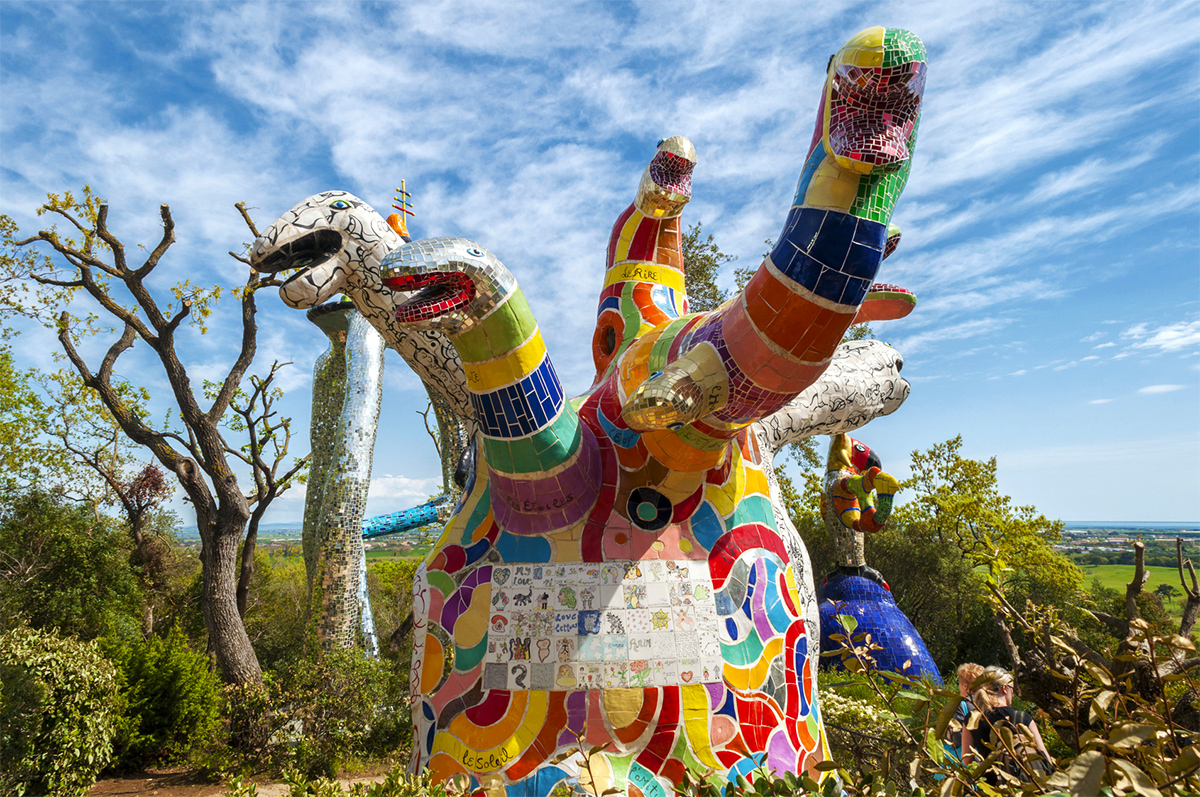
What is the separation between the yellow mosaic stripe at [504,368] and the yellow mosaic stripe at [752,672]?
154 centimetres

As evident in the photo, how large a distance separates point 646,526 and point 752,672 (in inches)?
30.4

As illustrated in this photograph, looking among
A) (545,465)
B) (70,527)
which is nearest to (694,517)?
(545,465)

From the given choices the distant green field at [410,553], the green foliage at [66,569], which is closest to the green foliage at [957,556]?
the distant green field at [410,553]

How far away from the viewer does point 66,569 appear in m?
16.0

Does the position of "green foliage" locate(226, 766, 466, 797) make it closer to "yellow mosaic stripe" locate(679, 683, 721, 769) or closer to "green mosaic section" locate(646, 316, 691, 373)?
"yellow mosaic stripe" locate(679, 683, 721, 769)

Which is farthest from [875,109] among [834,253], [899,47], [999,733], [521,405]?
[999,733]

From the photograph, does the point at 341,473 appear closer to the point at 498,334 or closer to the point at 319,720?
the point at 319,720

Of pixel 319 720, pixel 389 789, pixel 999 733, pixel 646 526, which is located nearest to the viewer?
pixel 999 733

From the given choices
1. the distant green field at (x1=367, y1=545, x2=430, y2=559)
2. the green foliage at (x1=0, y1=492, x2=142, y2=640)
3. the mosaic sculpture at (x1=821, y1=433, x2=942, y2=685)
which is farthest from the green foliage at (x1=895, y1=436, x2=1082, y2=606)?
the green foliage at (x1=0, y1=492, x2=142, y2=640)

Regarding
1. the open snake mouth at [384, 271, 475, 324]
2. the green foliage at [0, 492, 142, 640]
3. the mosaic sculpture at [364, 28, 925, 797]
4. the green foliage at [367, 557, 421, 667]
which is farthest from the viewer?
the green foliage at [0, 492, 142, 640]

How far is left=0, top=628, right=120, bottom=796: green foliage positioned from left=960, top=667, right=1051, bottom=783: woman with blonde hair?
7.90m

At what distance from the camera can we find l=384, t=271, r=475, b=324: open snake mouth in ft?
8.39

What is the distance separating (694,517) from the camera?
322 centimetres

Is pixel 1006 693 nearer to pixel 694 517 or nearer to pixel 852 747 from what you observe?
pixel 852 747
